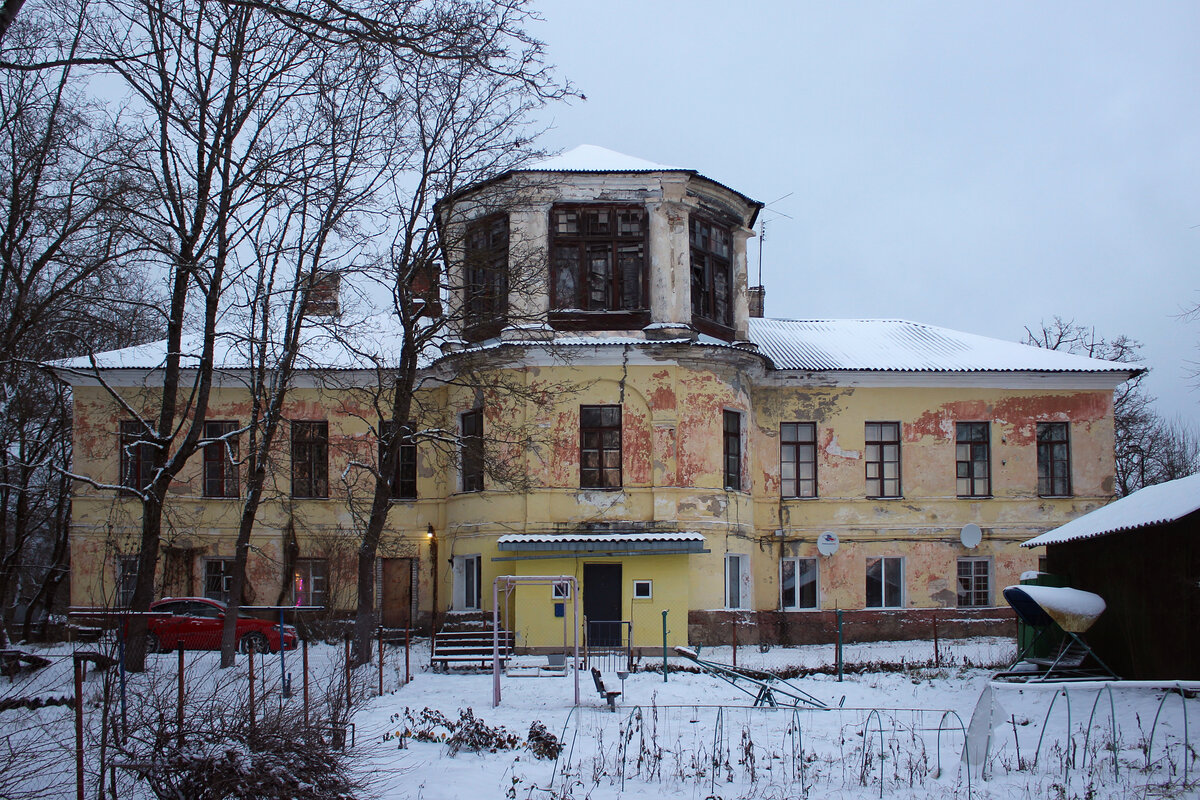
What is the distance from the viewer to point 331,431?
92.8ft

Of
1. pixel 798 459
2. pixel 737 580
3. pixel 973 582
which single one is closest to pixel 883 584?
pixel 973 582

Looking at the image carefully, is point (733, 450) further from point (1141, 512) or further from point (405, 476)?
point (1141, 512)

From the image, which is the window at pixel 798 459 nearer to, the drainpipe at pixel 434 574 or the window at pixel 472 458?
the window at pixel 472 458

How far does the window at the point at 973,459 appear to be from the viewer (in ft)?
92.7

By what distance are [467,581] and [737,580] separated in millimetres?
6555

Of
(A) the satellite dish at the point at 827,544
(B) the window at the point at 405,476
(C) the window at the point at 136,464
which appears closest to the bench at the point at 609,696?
(A) the satellite dish at the point at 827,544

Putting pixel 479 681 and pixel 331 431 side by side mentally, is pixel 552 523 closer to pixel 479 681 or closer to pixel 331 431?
pixel 479 681

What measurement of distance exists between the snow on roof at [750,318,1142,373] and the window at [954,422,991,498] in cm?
175

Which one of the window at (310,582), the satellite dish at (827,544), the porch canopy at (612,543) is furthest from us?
the window at (310,582)

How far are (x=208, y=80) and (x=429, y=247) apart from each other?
209 inches

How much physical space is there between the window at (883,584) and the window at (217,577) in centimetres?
1680

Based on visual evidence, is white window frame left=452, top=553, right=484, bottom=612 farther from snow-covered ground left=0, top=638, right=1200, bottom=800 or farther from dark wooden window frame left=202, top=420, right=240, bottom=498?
dark wooden window frame left=202, top=420, right=240, bottom=498

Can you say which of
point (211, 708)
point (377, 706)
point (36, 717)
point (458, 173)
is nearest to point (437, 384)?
point (458, 173)

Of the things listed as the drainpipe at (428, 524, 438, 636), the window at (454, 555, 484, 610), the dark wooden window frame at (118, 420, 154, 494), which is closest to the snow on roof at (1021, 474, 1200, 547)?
the window at (454, 555, 484, 610)
